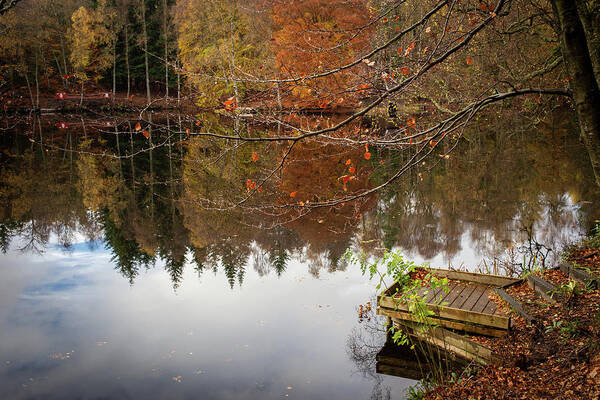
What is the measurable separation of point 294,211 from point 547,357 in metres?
11.0

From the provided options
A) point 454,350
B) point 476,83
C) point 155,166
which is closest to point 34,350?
point 454,350

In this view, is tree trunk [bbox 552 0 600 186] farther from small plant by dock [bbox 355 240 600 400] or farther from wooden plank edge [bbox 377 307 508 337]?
wooden plank edge [bbox 377 307 508 337]

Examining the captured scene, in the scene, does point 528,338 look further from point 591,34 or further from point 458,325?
point 591,34

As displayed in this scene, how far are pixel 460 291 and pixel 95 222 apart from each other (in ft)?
35.7

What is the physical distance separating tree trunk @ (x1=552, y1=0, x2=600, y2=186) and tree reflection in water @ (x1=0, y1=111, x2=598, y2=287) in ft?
14.5

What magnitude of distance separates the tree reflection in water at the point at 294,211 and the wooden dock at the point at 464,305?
6.10 feet

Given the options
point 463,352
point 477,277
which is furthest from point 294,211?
point 463,352

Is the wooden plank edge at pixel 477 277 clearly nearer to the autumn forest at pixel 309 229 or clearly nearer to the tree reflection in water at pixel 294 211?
the autumn forest at pixel 309 229

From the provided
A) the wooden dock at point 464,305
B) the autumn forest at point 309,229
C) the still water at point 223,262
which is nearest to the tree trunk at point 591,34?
the autumn forest at point 309,229

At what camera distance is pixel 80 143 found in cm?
2950

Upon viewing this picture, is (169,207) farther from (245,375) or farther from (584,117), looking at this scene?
(584,117)

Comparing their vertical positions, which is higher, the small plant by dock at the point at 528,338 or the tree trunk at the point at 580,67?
the tree trunk at the point at 580,67

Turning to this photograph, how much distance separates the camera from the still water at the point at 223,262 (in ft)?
24.1

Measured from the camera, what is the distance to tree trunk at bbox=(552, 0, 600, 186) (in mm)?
4199
